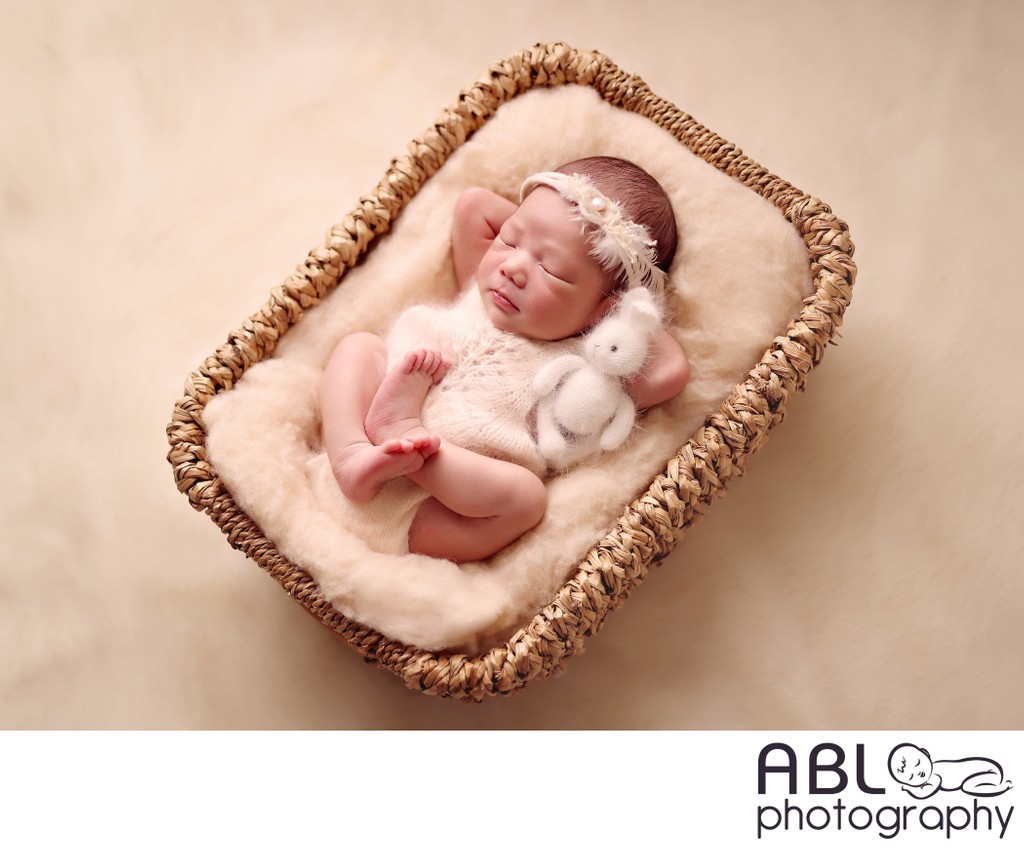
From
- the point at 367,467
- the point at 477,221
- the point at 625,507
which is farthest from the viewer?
the point at 477,221

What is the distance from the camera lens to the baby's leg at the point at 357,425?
155cm

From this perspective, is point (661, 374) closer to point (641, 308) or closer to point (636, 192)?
point (641, 308)

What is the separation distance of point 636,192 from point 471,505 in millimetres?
613

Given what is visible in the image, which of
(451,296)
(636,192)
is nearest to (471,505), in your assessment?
(451,296)

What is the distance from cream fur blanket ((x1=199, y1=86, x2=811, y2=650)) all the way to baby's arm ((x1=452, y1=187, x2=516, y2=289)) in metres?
0.04

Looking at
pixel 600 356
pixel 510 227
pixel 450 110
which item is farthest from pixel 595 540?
pixel 450 110

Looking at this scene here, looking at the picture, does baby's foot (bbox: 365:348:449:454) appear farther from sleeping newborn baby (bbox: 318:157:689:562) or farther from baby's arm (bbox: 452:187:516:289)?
baby's arm (bbox: 452:187:516:289)

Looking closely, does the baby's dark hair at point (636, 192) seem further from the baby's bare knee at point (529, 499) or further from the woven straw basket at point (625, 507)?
the baby's bare knee at point (529, 499)

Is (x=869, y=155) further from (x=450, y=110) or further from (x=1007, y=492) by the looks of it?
(x=450, y=110)

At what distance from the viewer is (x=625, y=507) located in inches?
65.1

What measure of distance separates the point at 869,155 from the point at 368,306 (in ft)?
3.86

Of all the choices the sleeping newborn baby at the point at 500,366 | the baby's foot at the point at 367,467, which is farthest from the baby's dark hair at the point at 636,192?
the baby's foot at the point at 367,467

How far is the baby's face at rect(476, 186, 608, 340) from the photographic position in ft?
5.34

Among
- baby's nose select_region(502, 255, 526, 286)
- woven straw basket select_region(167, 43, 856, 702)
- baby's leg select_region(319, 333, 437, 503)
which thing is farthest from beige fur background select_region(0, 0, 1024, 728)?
baby's nose select_region(502, 255, 526, 286)
